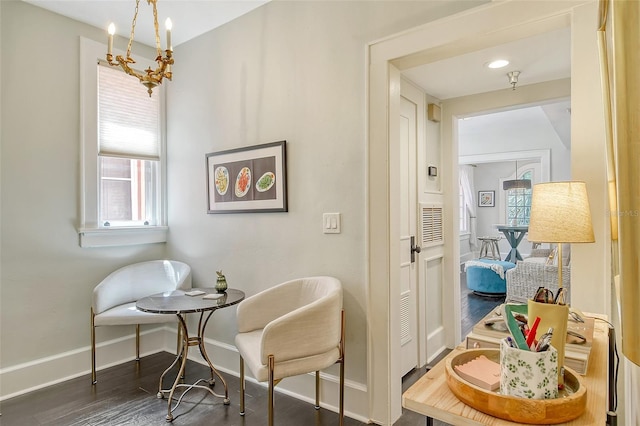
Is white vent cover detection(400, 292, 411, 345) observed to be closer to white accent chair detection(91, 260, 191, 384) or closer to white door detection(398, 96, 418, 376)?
white door detection(398, 96, 418, 376)

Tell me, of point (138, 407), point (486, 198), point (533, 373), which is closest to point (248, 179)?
point (138, 407)

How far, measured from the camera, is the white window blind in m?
3.14

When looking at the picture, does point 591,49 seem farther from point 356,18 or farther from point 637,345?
point 637,345

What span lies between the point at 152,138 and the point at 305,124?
5.66ft

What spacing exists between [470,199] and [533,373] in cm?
906

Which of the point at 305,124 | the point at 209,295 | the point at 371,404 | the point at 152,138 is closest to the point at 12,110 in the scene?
the point at 152,138

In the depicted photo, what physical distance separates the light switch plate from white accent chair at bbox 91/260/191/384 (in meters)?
1.41

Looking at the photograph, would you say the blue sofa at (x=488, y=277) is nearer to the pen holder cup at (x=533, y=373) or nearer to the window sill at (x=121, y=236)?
the window sill at (x=121, y=236)

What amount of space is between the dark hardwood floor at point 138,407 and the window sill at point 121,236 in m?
1.06

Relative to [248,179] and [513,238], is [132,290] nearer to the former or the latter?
[248,179]

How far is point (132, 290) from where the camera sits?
10.4ft

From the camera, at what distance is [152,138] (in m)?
3.47

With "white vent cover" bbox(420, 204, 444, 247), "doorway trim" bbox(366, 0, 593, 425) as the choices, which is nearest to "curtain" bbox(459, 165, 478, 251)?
"white vent cover" bbox(420, 204, 444, 247)

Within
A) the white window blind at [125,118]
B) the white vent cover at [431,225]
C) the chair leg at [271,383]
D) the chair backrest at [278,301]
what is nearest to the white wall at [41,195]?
the white window blind at [125,118]
